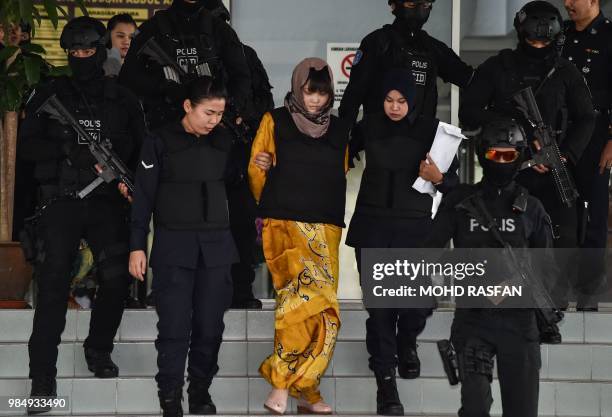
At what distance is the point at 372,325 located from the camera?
7.04 m

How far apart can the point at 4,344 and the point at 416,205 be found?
2.48 metres

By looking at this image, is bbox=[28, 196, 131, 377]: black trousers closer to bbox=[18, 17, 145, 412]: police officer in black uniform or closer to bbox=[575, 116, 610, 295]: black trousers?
bbox=[18, 17, 145, 412]: police officer in black uniform

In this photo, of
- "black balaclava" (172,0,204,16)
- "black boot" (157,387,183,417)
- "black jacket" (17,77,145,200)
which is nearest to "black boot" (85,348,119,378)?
"black boot" (157,387,183,417)

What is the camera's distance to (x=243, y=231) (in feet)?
26.3

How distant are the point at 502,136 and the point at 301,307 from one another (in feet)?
4.88

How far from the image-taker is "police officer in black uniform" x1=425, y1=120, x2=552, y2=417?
575 centimetres

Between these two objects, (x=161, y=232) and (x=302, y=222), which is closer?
(x=161, y=232)

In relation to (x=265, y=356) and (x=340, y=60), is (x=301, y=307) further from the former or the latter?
(x=340, y=60)

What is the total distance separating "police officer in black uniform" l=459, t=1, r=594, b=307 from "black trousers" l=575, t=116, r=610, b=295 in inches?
12.5

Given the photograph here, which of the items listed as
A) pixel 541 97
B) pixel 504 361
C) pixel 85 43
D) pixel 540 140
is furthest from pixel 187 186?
pixel 541 97

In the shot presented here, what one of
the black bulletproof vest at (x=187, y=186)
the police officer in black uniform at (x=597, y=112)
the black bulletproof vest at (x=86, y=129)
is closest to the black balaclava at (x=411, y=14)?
the police officer in black uniform at (x=597, y=112)

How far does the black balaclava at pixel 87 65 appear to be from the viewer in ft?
23.4

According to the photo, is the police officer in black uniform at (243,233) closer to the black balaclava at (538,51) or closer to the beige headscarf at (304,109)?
the beige headscarf at (304,109)

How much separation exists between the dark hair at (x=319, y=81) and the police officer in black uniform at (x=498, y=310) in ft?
3.68
